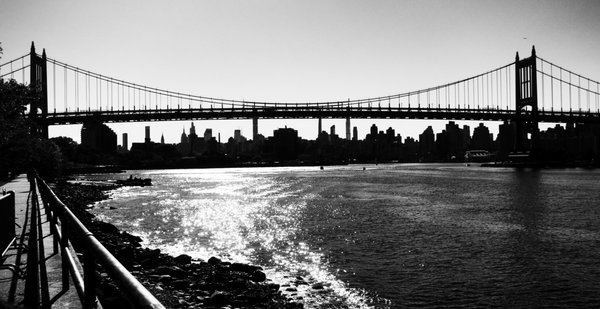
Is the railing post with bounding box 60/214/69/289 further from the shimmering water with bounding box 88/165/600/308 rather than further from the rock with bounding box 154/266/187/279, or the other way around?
the rock with bounding box 154/266/187/279

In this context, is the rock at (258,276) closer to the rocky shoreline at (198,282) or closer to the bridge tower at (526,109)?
the rocky shoreline at (198,282)

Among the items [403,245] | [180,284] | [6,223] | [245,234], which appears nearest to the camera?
[6,223]

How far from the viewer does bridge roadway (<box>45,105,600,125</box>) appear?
86875 millimetres

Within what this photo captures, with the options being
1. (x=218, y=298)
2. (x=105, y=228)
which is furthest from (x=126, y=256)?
(x=105, y=228)

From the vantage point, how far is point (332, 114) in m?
97.9

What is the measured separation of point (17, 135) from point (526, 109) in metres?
107

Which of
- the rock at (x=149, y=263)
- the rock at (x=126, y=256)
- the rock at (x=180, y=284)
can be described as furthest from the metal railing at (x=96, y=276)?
the rock at (x=126, y=256)

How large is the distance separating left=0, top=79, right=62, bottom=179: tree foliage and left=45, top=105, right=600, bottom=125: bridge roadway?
2708 centimetres

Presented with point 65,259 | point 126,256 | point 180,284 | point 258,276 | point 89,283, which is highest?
point 89,283

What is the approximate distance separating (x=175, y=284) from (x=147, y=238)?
11.5 m

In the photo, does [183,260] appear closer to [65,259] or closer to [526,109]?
[65,259]

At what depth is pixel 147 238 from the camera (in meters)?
24.5

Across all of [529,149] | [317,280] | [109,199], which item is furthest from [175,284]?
[529,149]

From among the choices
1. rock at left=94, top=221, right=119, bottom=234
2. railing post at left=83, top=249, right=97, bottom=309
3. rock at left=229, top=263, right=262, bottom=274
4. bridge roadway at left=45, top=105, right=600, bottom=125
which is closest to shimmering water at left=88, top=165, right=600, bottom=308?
rock at left=229, top=263, right=262, bottom=274
